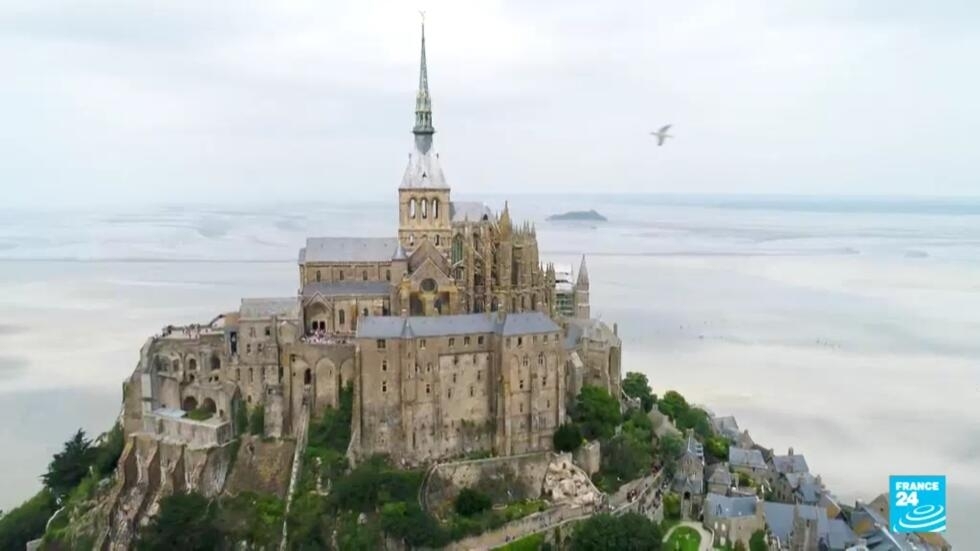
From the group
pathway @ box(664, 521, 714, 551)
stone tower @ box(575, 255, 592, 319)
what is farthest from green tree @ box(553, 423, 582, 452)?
stone tower @ box(575, 255, 592, 319)

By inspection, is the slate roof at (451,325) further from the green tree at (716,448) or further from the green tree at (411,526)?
the green tree at (716,448)

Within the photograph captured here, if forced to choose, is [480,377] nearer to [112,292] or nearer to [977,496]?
[977,496]

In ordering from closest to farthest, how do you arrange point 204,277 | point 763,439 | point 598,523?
point 598,523
point 763,439
point 204,277

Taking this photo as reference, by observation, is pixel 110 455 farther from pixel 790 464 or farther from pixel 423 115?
pixel 790 464

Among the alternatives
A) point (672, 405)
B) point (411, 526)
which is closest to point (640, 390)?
point (672, 405)

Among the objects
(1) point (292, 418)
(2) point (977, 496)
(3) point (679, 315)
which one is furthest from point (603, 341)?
(3) point (679, 315)

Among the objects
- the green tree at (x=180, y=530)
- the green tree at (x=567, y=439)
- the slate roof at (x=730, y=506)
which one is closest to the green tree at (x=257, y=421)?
the green tree at (x=180, y=530)
